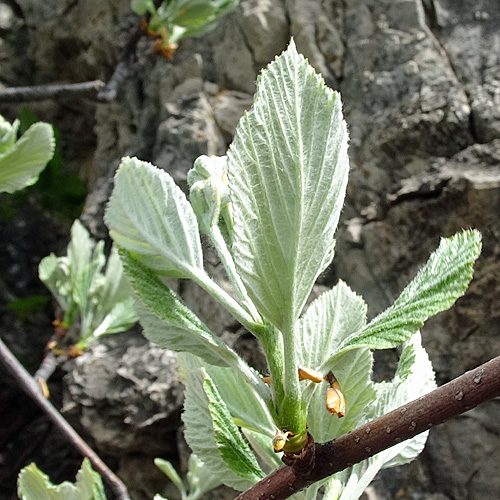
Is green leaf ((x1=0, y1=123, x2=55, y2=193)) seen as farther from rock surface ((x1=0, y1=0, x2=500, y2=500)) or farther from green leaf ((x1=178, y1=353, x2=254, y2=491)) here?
rock surface ((x1=0, y1=0, x2=500, y2=500))

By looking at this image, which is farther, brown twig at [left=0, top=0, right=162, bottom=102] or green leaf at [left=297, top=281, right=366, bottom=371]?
brown twig at [left=0, top=0, right=162, bottom=102]

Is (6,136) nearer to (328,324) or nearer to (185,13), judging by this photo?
(328,324)

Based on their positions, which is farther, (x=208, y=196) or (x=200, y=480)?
(x=200, y=480)

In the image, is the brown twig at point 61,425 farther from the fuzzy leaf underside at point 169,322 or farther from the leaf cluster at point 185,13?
the leaf cluster at point 185,13

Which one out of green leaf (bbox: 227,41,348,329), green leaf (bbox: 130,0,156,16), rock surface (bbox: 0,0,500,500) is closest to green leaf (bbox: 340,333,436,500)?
green leaf (bbox: 227,41,348,329)

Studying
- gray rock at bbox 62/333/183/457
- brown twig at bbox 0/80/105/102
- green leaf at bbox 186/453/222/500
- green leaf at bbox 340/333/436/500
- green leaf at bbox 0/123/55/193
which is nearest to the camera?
green leaf at bbox 340/333/436/500

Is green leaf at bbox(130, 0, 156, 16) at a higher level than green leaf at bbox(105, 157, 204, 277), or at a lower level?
higher

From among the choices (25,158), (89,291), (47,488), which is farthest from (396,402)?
(89,291)

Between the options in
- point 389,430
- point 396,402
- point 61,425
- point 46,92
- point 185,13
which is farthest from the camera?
point 185,13
